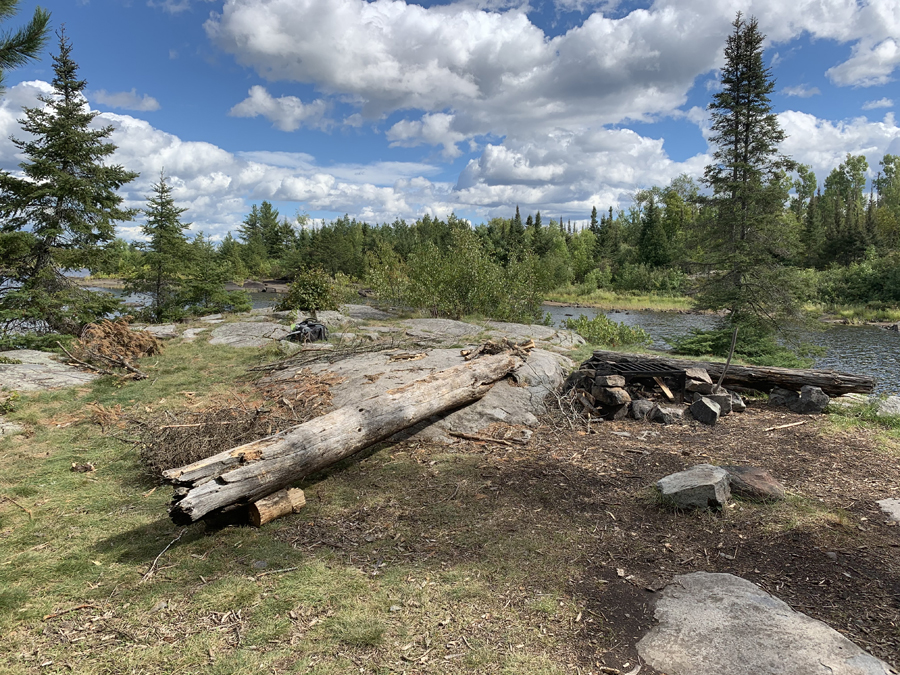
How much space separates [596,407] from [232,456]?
517cm

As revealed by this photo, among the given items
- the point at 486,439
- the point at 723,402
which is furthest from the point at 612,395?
the point at 486,439

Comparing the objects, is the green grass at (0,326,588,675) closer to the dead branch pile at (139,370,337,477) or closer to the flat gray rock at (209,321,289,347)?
the dead branch pile at (139,370,337,477)

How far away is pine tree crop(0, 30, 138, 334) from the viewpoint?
1078 centimetres

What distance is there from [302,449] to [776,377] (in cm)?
723

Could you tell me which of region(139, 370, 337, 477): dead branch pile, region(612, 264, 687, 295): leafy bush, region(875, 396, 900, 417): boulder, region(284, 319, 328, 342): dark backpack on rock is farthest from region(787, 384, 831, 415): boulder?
region(612, 264, 687, 295): leafy bush

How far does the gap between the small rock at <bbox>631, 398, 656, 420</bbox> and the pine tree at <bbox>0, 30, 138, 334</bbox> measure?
11827mm

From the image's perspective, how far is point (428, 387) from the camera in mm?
6043

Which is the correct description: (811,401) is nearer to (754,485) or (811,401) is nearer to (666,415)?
(666,415)

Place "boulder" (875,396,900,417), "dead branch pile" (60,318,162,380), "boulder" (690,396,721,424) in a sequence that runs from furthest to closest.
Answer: "dead branch pile" (60,318,162,380) → "boulder" (875,396,900,417) → "boulder" (690,396,721,424)

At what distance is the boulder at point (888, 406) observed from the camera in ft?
22.3

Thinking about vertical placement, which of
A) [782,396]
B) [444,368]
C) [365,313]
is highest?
[365,313]

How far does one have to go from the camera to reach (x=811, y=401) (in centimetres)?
715

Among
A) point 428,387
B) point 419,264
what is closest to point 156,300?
point 419,264

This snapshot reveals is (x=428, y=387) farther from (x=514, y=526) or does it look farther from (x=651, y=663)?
(x=651, y=663)
